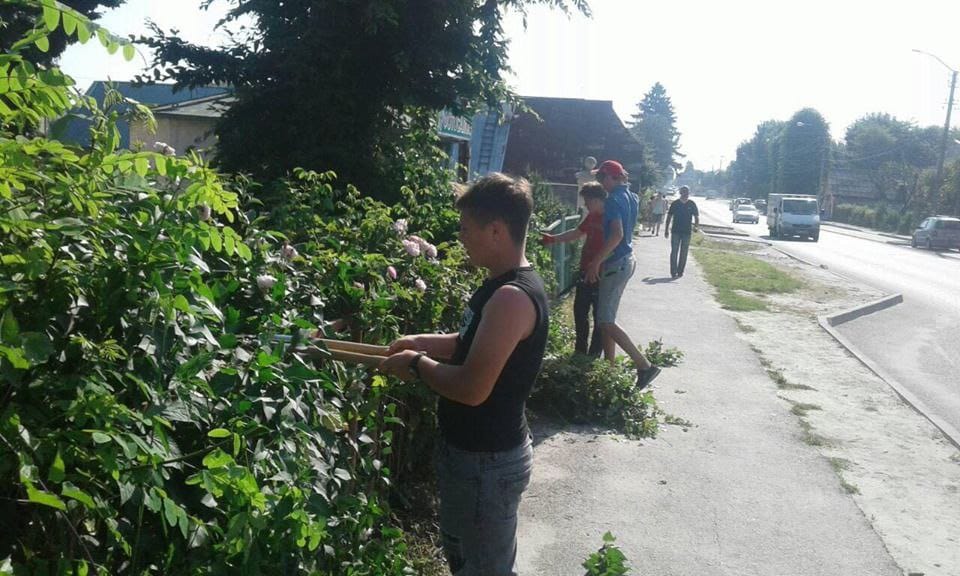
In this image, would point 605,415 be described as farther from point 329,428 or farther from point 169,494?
point 169,494

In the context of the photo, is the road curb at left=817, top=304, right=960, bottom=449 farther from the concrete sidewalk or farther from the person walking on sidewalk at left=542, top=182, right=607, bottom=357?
the person walking on sidewalk at left=542, top=182, right=607, bottom=357

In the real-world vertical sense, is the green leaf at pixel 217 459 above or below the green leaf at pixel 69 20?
below

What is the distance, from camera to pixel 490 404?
2844mm

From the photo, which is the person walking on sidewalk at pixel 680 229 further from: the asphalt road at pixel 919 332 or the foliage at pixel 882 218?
the foliage at pixel 882 218

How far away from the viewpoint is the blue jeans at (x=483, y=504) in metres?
2.86

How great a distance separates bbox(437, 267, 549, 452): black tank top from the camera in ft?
9.22

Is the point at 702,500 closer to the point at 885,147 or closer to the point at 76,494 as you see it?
the point at 76,494

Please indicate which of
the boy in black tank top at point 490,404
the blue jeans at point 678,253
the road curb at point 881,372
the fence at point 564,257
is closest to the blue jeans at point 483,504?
the boy in black tank top at point 490,404

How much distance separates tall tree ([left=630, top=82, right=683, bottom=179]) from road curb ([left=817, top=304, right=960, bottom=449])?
98.1m

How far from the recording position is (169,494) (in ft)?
6.90

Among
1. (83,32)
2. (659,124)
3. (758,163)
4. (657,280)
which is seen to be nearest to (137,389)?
(83,32)

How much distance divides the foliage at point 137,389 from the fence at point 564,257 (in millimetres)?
9458

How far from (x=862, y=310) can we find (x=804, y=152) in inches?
3904

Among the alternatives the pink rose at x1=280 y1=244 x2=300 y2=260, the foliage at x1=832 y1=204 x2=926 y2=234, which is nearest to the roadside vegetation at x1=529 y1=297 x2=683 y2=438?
the pink rose at x1=280 y1=244 x2=300 y2=260
